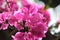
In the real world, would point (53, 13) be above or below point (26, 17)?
below

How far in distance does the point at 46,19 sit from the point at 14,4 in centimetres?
13

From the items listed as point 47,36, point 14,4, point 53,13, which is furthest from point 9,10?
point 53,13

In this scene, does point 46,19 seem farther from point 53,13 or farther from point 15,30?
point 53,13

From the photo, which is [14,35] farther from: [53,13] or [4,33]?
[53,13]

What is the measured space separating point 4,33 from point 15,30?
0.05 m

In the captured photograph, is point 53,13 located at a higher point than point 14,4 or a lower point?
lower

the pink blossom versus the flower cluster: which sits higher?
the pink blossom

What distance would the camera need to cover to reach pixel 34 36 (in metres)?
0.61

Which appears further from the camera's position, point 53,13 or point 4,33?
point 53,13

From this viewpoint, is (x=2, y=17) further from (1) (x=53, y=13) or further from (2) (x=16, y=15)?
(1) (x=53, y=13)

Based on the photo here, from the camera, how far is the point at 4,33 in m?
0.67

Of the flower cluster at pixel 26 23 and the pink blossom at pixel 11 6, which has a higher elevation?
the pink blossom at pixel 11 6

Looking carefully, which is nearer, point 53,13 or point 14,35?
point 14,35

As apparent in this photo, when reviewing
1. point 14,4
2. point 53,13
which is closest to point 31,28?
point 14,4
